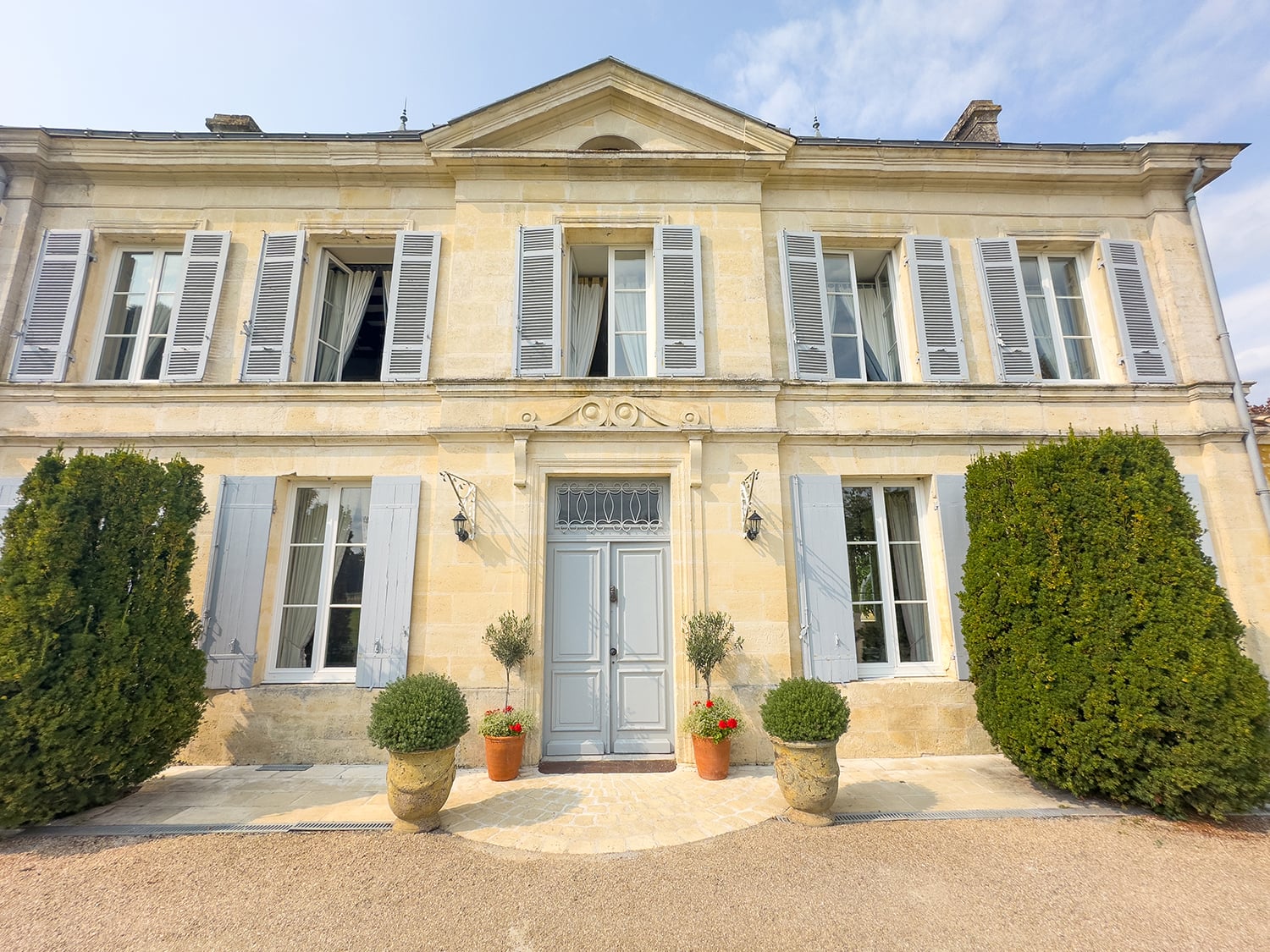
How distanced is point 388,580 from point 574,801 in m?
2.82

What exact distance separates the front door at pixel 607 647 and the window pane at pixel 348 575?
205cm

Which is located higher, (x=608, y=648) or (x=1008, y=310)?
(x=1008, y=310)

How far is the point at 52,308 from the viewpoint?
20.7ft

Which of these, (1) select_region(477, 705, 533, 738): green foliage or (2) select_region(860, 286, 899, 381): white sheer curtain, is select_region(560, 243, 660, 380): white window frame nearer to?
(2) select_region(860, 286, 899, 381): white sheer curtain

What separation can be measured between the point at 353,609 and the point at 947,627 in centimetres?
624

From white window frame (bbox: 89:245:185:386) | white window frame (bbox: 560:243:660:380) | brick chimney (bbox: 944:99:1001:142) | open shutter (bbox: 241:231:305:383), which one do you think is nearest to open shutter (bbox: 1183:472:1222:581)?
brick chimney (bbox: 944:99:1001:142)

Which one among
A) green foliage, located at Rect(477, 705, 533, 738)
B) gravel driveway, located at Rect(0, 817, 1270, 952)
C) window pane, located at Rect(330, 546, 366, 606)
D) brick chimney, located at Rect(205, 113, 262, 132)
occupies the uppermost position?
brick chimney, located at Rect(205, 113, 262, 132)

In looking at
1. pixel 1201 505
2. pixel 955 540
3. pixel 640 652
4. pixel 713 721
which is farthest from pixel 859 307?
pixel 713 721

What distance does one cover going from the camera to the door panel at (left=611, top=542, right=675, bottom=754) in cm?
554

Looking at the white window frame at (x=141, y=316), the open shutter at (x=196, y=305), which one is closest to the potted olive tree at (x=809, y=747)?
the open shutter at (x=196, y=305)

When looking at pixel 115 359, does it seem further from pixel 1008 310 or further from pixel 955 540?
pixel 1008 310

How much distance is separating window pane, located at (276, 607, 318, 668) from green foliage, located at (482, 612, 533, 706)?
193 cm

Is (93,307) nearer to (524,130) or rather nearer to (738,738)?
(524,130)

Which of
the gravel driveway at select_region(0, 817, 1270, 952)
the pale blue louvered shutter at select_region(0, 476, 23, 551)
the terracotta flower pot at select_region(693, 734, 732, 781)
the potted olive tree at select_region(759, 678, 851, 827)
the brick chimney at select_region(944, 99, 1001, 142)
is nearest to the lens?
the gravel driveway at select_region(0, 817, 1270, 952)
